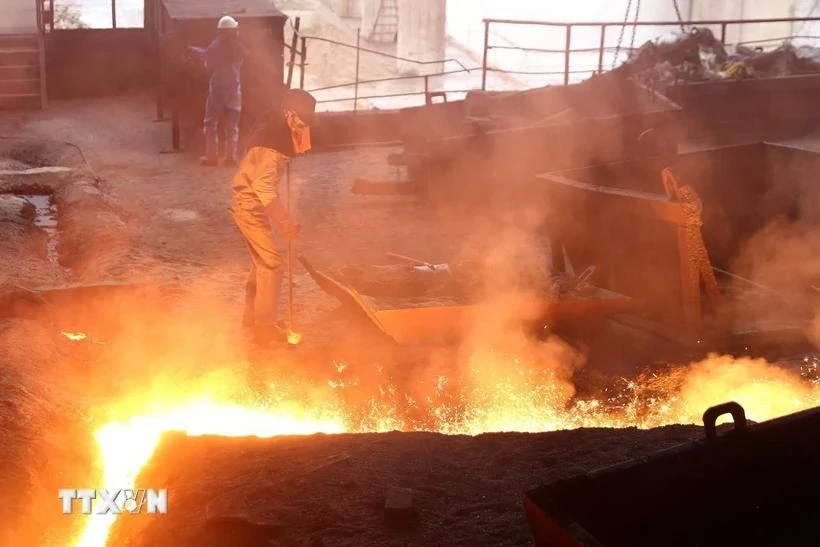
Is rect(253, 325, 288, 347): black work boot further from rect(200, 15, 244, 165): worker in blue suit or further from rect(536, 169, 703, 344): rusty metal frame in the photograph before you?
rect(200, 15, 244, 165): worker in blue suit

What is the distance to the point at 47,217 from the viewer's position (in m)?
10.9

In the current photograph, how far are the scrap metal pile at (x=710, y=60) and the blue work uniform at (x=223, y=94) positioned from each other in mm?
5721

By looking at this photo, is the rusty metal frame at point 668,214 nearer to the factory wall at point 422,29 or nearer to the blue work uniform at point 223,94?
the blue work uniform at point 223,94

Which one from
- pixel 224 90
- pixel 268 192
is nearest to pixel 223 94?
pixel 224 90

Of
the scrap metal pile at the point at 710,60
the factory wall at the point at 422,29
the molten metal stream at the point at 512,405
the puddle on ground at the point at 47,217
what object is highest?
the scrap metal pile at the point at 710,60

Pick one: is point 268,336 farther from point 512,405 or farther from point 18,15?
point 18,15

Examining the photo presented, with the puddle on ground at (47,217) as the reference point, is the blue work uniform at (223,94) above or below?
above

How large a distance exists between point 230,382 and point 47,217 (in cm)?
555

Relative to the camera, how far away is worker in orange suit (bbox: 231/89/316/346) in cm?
663

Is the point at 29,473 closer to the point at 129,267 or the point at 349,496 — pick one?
the point at 349,496

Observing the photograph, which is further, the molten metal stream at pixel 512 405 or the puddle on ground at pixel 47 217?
the puddle on ground at pixel 47 217

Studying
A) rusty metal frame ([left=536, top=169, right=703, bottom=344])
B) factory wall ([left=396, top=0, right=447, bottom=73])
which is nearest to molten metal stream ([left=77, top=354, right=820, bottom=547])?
rusty metal frame ([left=536, top=169, right=703, bottom=344])

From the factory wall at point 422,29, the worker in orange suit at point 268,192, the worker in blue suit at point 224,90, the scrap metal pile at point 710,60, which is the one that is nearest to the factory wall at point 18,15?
the worker in blue suit at point 224,90

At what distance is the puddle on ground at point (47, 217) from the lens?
31.9 ft
